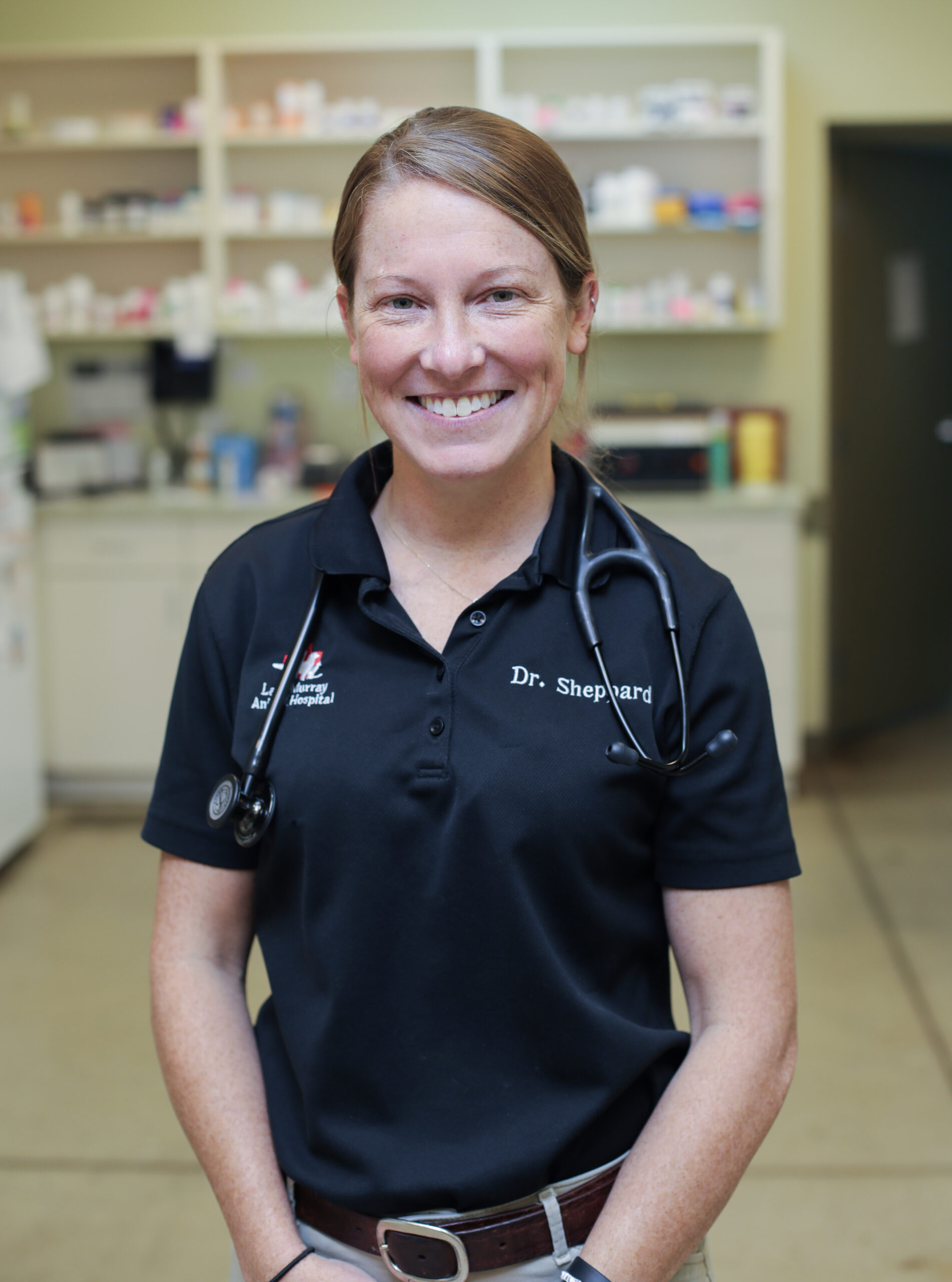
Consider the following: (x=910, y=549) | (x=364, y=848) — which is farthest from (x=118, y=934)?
(x=910, y=549)

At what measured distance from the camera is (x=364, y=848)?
1020mm

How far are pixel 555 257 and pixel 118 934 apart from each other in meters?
2.94

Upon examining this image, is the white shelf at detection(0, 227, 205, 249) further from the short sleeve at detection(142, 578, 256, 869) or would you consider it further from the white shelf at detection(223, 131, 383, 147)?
the short sleeve at detection(142, 578, 256, 869)

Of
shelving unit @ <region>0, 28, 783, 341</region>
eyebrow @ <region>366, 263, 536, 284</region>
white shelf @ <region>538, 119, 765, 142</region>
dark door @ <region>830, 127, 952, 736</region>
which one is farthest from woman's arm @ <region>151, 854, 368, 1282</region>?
dark door @ <region>830, 127, 952, 736</region>

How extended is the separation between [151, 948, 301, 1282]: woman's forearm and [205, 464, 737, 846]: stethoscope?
146mm

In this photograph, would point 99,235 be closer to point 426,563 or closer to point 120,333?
point 120,333

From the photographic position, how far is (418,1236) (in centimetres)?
101

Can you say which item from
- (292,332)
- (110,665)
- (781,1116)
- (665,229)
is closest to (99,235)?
(292,332)

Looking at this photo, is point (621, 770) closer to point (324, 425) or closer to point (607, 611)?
point (607, 611)

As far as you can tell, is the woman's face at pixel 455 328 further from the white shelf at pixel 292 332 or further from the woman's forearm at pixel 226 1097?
the white shelf at pixel 292 332

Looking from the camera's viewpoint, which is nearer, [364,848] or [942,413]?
[364,848]

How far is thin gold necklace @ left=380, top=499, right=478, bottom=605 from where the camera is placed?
3.63 ft

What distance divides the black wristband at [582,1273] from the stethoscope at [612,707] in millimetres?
374

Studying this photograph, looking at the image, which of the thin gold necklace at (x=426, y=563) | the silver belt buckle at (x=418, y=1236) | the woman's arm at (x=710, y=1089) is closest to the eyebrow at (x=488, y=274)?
the thin gold necklace at (x=426, y=563)
